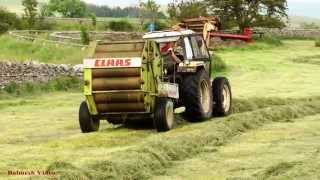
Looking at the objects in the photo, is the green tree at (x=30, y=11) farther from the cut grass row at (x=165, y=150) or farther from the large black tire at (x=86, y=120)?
the large black tire at (x=86, y=120)

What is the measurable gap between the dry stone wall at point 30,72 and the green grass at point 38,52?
8833 mm

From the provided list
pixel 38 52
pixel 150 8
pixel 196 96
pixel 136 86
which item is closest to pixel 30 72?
pixel 196 96

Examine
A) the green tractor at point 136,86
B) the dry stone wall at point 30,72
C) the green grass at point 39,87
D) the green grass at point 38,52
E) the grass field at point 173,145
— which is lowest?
the green grass at point 38,52

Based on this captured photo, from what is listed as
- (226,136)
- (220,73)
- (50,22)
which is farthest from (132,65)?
(50,22)

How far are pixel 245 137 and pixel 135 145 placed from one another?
2755 millimetres

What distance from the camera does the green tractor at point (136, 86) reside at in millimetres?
15016

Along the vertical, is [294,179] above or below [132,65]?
below

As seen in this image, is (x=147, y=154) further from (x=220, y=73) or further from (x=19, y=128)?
(x=220, y=73)

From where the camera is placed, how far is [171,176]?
1080 centimetres

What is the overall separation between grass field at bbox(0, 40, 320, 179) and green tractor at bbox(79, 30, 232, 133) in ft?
1.27

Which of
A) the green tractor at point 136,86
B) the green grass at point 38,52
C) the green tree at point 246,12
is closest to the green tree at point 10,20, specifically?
the green grass at point 38,52

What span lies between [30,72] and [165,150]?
56.7 ft

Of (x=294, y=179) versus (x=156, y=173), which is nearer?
(x=294, y=179)

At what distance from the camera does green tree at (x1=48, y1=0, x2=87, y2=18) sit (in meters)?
109
